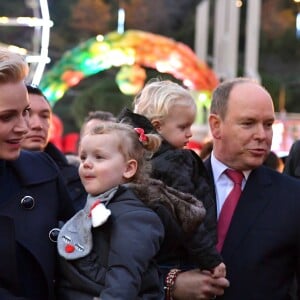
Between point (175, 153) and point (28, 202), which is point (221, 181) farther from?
point (28, 202)

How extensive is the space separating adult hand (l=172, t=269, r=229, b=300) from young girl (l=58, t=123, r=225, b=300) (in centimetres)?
28

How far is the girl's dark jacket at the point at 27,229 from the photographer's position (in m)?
2.72

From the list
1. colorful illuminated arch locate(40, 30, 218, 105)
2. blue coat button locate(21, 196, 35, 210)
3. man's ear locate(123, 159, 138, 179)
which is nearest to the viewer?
blue coat button locate(21, 196, 35, 210)

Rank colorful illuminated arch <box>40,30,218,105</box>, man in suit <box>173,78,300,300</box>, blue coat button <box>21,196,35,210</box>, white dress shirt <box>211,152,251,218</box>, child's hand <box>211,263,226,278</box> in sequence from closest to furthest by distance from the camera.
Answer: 1. blue coat button <box>21,196,35,210</box>
2. child's hand <box>211,263,226,278</box>
3. man in suit <box>173,78,300,300</box>
4. white dress shirt <box>211,152,251,218</box>
5. colorful illuminated arch <box>40,30,218,105</box>

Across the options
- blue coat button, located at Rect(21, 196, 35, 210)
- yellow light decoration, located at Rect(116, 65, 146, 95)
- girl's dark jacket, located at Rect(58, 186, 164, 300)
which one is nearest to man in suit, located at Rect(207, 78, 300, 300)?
girl's dark jacket, located at Rect(58, 186, 164, 300)

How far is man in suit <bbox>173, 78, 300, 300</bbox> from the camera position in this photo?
11.5 ft

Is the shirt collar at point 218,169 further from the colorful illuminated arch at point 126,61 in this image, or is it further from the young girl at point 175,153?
the colorful illuminated arch at point 126,61

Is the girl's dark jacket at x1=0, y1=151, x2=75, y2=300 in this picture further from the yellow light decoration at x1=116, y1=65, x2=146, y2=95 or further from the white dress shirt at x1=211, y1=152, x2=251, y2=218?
the yellow light decoration at x1=116, y1=65, x2=146, y2=95

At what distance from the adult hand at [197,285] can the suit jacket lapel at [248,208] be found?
25 centimetres

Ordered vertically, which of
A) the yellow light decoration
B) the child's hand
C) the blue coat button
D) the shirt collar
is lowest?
the child's hand

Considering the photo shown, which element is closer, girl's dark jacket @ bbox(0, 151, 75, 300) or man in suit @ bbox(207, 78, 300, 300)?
girl's dark jacket @ bbox(0, 151, 75, 300)

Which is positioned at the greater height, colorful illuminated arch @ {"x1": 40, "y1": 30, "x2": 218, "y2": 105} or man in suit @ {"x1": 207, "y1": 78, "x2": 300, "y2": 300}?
colorful illuminated arch @ {"x1": 40, "y1": 30, "x2": 218, "y2": 105}

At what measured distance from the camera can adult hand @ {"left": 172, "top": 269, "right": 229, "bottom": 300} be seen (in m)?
3.27

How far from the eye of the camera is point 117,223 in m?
2.79
